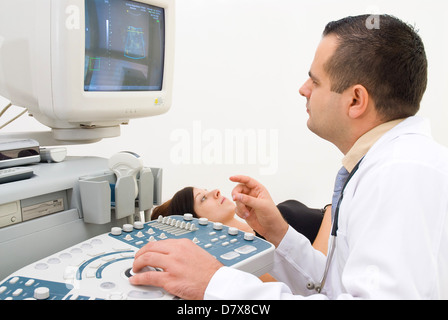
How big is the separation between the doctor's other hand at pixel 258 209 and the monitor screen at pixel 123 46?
1.52 feet

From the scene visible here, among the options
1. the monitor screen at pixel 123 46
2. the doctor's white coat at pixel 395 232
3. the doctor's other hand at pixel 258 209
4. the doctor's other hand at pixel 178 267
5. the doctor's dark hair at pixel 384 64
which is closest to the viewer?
the doctor's white coat at pixel 395 232

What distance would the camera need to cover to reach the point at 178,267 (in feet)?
2.71

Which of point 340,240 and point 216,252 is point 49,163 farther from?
point 340,240

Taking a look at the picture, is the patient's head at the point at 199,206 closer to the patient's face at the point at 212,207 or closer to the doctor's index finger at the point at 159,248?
the patient's face at the point at 212,207

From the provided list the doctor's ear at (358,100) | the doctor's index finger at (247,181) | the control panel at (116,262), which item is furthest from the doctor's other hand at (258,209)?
the doctor's ear at (358,100)

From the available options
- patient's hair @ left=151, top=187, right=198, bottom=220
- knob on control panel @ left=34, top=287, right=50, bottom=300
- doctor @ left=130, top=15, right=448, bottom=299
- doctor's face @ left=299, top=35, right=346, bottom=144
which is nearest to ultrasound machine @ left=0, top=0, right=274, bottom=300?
knob on control panel @ left=34, top=287, right=50, bottom=300

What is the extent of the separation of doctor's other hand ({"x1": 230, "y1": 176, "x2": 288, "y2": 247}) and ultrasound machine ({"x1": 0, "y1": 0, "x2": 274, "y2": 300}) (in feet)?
0.57

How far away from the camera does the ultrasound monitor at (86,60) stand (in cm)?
109

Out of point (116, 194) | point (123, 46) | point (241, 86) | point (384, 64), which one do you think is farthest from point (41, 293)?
point (241, 86)

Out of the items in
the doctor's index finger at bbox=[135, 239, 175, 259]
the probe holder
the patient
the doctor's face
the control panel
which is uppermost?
the doctor's face

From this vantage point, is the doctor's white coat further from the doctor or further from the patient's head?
the patient's head

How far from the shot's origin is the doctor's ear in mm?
1013

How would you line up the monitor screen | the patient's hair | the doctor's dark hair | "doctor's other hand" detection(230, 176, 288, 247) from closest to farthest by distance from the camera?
the doctor's dark hair → the monitor screen → "doctor's other hand" detection(230, 176, 288, 247) → the patient's hair

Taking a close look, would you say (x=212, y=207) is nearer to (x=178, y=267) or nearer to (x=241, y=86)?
(x=241, y=86)
